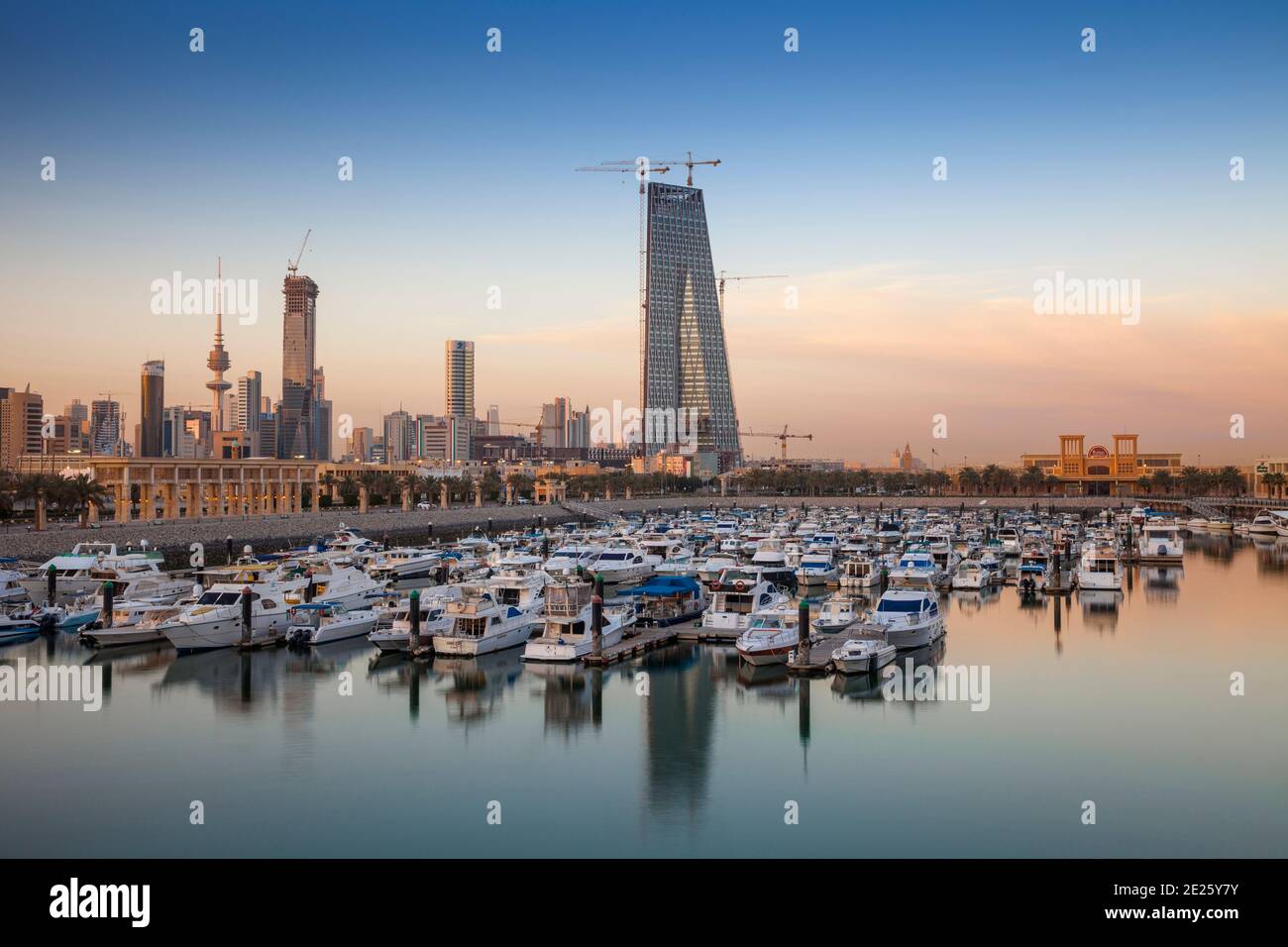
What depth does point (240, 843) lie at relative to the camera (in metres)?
16.8

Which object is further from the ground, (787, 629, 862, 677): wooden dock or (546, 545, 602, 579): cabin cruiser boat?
(546, 545, 602, 579): cabin cruiser boat

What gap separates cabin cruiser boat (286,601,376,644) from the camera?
31031 mm

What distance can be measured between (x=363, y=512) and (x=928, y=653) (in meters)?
59.5

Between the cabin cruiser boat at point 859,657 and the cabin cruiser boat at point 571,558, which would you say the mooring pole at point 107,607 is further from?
the cabin cruiser boat at point 859,657

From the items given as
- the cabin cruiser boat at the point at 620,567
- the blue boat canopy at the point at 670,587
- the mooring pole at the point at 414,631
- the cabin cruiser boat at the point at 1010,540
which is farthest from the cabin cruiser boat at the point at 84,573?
the cabin cruiser boat at the point at 1010,540

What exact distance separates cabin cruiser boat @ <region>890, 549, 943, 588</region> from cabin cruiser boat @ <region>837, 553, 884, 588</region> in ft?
2.50

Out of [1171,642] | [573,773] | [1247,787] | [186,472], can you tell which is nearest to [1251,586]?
[1171,642]

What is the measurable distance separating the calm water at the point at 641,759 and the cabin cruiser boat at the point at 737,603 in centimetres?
110

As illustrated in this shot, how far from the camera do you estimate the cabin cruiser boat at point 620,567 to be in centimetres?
4553

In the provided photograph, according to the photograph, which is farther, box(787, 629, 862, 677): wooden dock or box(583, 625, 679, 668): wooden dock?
box(583, 625, 679, 668): wooden dock

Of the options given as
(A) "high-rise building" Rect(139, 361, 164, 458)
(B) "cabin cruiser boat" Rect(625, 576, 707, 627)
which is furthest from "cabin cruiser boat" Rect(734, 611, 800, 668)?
(A) "high-rise building" Rect(139, 361, 164, 458)

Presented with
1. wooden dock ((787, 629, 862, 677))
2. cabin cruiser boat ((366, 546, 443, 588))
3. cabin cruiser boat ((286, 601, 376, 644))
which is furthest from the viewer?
cabin cruiser boat ((366, 546, 443, 588))

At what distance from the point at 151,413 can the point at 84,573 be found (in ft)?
480

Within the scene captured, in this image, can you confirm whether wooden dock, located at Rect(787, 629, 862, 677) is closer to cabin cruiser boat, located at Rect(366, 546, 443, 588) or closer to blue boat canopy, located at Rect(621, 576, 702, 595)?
blue boat canopy, located at Rect(621, 576, 702, 595)
